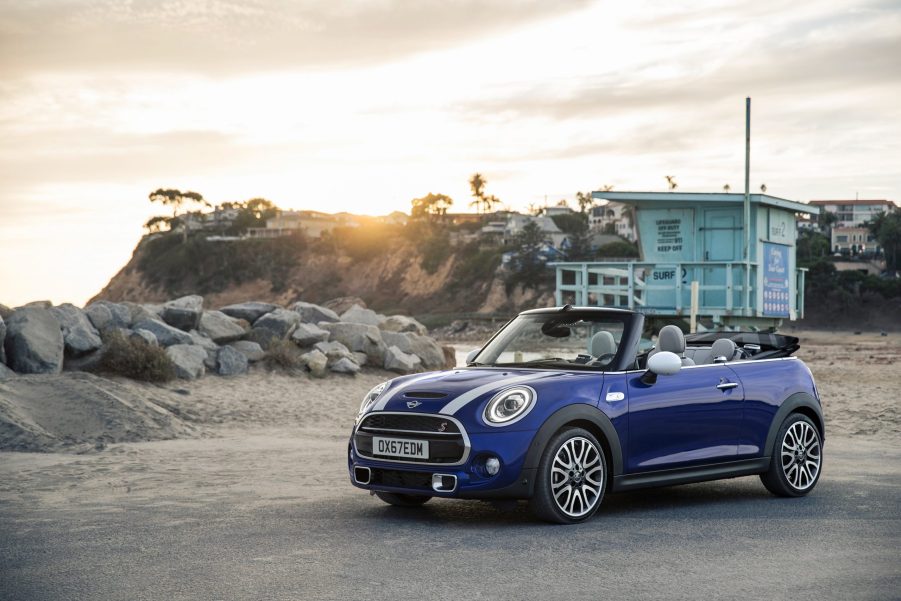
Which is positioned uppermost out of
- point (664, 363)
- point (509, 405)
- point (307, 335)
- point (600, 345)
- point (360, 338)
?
point (600, 345)

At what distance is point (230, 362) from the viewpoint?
2297 cm

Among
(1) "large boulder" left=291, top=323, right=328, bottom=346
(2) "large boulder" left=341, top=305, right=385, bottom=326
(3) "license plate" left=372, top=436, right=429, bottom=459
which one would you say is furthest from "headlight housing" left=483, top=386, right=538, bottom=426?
(2) "large boulder" left=341, top=305, right=385, bottom=326

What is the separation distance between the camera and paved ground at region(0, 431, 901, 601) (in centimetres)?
629

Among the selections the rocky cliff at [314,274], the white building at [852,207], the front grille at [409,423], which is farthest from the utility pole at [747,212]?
the white building at [852,207]

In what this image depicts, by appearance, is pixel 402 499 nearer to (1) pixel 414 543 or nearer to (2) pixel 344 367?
(1) pixel 414 543

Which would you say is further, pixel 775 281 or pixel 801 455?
pixel 775 281

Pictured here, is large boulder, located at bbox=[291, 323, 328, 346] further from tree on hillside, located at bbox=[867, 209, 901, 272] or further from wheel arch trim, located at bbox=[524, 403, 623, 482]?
tree on hillside, located at bbox=[867, 209, 901, 272]

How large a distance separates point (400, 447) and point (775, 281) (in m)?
23.9

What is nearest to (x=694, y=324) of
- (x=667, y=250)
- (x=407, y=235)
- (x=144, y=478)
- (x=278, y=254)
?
(x=667, y=250)

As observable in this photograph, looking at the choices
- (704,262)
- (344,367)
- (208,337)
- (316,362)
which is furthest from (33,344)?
(704,262)

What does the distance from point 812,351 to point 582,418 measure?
42.3 m

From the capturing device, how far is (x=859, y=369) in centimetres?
3500

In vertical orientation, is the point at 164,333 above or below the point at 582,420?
below

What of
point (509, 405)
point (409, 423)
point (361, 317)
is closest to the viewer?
point (509, 405)
